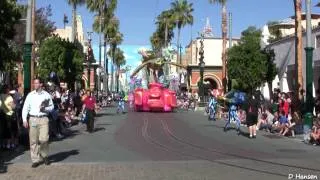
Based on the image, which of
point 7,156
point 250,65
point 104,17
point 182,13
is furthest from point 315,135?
point 182,13

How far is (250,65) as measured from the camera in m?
48.2

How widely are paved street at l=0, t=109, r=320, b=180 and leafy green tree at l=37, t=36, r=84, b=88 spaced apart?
43.9 ft

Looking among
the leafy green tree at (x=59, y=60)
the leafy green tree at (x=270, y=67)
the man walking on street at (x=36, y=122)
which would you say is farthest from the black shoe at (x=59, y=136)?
the leafy green tree at (x=270, y=67)

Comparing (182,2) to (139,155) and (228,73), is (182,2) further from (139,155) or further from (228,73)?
(139,155)

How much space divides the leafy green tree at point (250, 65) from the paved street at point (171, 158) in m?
25.9

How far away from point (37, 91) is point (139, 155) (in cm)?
330

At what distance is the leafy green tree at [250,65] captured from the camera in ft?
157

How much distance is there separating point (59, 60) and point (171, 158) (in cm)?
2140

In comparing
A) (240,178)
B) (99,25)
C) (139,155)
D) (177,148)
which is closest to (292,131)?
(177,148)

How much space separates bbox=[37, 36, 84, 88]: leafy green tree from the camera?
34969 millimetres

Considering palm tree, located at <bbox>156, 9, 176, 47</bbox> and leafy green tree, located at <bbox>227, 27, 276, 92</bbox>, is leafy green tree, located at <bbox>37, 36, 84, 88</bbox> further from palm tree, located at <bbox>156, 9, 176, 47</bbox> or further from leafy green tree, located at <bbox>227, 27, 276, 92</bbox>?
palm tree, located at <bbox>156, 9, 176, 47</bbox>

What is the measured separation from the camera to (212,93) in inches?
1459

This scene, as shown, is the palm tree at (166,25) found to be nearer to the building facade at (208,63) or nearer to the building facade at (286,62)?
the building facade at (208,63)

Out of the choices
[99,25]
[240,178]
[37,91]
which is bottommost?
[240,178]
